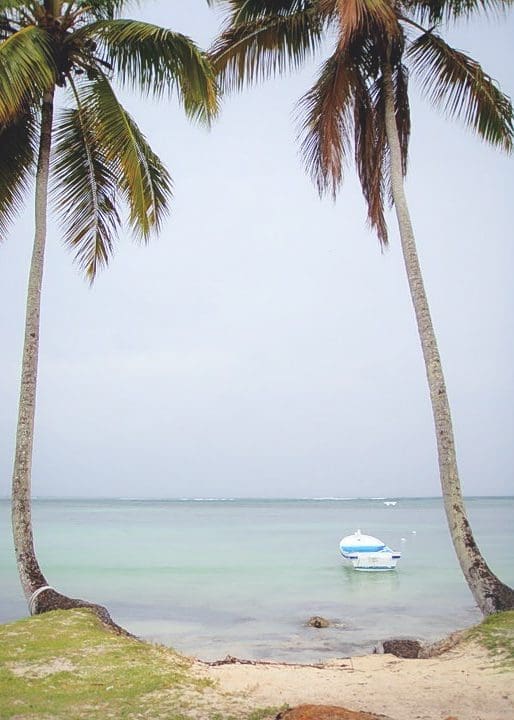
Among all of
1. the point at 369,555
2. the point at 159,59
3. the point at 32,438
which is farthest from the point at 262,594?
the point at 159,59

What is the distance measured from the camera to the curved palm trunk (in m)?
8.72

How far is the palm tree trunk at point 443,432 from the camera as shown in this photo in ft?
26.7

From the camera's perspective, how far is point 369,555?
23.2 meters

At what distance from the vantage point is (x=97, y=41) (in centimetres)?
987

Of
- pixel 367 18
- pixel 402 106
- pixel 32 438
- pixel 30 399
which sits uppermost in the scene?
pixel 367 18

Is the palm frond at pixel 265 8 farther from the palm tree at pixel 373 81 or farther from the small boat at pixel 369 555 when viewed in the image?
the small boat at pixel 369 555

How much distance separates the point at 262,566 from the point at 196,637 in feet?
43.2

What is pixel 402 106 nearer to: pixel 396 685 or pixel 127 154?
pixel 127 154

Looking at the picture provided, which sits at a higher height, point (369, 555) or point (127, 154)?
point (127, 154)

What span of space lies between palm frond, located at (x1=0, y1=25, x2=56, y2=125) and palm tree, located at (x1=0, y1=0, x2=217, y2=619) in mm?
13

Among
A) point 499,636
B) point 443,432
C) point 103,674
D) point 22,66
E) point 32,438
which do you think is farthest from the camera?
point 32,438

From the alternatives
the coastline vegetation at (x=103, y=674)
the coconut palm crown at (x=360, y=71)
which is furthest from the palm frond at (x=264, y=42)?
the coastline vegetation at (x=103, y=674)

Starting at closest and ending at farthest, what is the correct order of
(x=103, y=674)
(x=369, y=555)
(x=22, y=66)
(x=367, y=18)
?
(x=103, y=674) < (x=22, y=66) < (x=367, y=18) < (x=369, y=555)

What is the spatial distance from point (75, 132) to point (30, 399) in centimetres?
472
